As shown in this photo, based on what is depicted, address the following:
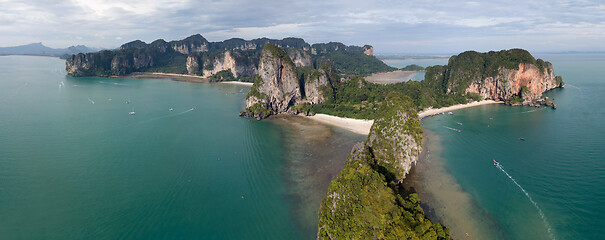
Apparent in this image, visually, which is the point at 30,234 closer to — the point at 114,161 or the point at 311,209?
the point at 114,161

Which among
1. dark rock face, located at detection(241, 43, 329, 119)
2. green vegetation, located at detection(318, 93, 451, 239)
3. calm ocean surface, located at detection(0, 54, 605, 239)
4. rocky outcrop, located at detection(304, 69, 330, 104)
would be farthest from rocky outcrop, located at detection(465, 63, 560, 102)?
green vegetation, located at detection(318, 93, 451, 239)

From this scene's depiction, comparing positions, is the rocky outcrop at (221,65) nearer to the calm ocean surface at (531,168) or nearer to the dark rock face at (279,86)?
the dark rock face at (279,86)

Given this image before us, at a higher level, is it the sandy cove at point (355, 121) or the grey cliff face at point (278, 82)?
the grey cliff face at point (278, 82)

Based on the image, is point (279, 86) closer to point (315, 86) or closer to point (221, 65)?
point (315, 86)

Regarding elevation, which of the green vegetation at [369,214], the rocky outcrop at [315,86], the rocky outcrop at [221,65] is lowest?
the green vegetation at [369,214]

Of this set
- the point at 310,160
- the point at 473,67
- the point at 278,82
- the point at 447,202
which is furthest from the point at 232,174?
the point at 473,67

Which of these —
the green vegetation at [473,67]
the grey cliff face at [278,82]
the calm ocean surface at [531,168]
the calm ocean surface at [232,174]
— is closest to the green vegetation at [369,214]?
the calm ocean surface at [232,174]
